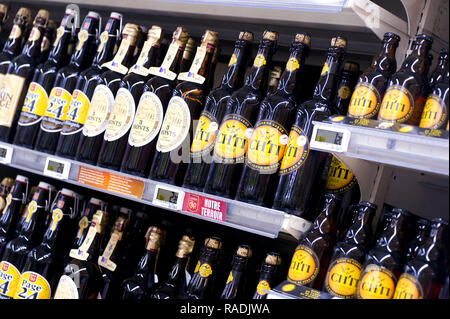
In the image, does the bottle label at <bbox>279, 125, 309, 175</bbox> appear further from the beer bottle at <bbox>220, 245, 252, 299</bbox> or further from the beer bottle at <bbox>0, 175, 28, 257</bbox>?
the beer bottle at <bbox>0, 175, 28, 257</bbox>

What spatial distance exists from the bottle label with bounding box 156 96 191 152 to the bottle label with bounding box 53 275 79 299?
1.74 ft

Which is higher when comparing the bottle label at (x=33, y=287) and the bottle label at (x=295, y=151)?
the bottle label at (x=295, y=151)

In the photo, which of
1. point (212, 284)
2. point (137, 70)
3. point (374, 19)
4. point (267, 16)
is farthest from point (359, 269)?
point (137, 70)

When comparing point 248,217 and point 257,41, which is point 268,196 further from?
point 257,41

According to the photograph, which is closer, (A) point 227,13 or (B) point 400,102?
(B) point 400,102

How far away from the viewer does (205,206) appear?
162 cm

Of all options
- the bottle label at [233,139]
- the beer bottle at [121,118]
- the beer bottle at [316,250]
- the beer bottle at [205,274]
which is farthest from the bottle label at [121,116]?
the beer bottle at [316,250]

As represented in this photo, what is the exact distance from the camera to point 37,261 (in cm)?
198

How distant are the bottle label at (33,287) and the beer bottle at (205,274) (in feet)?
1.74

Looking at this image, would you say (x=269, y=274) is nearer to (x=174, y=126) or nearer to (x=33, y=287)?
(x=174, y=126)

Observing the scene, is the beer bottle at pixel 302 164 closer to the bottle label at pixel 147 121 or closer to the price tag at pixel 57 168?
the bottle label at pixel 147 121

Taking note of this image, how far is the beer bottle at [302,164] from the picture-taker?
5.18 ft

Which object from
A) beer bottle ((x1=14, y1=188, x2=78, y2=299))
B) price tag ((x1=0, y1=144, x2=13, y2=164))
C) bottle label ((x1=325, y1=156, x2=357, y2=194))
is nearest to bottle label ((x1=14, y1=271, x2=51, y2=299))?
beer bottle ((x1=14, y1=188, x2=78, y2=299))
